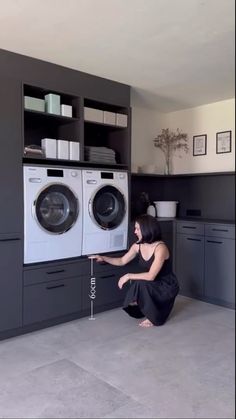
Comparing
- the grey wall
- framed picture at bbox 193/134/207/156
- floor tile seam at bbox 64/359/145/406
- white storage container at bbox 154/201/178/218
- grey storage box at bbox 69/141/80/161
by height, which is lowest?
floor tile seam at bbox 64/359/145/406

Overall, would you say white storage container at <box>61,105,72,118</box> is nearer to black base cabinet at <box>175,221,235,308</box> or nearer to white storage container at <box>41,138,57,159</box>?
white storage container at <box>41,138,57,159</box>

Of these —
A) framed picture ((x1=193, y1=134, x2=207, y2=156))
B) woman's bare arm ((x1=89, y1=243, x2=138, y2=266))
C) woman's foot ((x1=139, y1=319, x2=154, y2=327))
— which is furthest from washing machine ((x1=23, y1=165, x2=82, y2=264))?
framed picture ((x1=193, y1=134, x2=207, y2=156))

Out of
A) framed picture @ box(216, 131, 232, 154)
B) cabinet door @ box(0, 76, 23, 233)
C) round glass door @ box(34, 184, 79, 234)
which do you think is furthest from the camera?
round glass door @ box(34, 184, 79, 234)

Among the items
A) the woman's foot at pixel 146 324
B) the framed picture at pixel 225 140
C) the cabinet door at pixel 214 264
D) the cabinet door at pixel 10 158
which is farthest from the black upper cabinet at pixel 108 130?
the framed picture at pixel 225 140

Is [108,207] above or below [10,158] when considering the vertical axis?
below

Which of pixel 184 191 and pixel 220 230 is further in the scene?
pixel 184 191

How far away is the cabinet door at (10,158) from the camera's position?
2.79 m

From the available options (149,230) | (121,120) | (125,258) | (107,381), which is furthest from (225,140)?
(121,120)

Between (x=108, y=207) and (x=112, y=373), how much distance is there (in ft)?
5.60

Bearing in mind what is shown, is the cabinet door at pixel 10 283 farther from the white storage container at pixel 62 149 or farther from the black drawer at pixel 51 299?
the white storage container at pixel 62 149

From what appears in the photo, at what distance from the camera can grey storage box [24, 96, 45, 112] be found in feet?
9.67

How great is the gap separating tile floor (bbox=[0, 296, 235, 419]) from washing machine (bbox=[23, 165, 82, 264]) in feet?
2.26

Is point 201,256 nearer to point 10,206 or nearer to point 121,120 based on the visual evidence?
point 121,120

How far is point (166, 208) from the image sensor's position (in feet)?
14.7
